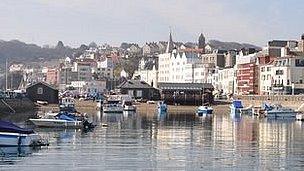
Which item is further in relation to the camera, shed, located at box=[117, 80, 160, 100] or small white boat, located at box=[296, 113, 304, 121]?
shed, located at box=[117, 80, 160, 100]

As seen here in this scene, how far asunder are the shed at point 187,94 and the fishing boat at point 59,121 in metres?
71.2

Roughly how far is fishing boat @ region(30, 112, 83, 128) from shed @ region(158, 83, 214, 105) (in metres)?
71.2

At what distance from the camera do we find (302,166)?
3628cm

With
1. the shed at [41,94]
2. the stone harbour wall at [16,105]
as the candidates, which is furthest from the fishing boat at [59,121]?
the shed at [41,94]

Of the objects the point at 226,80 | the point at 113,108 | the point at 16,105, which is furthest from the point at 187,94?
the point at 16,105

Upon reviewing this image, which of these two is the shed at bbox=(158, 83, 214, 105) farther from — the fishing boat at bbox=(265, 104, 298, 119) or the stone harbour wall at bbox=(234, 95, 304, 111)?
the fishing boat at bbox=(265, 104, 298, 119)

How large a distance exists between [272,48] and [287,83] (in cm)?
2862

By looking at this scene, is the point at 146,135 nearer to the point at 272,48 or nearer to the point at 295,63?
the point at 295,63

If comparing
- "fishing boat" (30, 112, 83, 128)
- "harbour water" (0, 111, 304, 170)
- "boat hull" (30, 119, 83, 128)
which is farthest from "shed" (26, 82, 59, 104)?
"harbour water" (0, 111, 304, 170)

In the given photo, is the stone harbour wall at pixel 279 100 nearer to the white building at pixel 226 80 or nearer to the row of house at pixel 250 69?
the row of house at pixel 250 69

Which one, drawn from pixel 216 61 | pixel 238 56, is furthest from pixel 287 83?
pixel 216 61

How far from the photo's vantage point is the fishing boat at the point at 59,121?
64.5m

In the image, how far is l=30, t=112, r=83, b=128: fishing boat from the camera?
64.5 m

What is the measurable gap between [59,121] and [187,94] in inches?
2939
